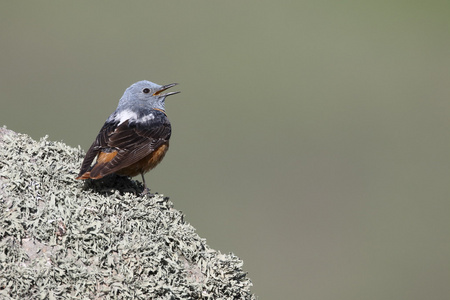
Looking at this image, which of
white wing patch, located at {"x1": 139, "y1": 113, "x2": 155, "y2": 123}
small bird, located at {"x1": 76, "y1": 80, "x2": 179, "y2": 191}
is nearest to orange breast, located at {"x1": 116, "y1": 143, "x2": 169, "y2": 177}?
small bird, located at {"x1": 76, "y1": 80, "x2": 179, "y2": 191}

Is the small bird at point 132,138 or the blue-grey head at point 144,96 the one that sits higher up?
the blue-grey head at point 144,96

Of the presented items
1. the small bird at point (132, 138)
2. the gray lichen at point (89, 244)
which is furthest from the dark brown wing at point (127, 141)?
the gray lichen at point (89, 244)

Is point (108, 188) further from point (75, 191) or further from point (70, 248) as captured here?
point (70, 248)

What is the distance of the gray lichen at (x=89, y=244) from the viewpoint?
3.15 metres

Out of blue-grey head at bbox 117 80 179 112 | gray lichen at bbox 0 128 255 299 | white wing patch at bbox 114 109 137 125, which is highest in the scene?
blue-grey head at bbox 117 80 179 112

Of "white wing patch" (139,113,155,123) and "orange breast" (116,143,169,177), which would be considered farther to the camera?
"white wing patch" (139,113,155,123)

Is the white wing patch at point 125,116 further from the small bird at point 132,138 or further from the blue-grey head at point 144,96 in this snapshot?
the blue-grey head at point 144,96

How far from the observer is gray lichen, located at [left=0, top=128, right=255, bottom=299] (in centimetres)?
315

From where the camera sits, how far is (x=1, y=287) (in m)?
3.04

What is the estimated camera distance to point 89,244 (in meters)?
3.34

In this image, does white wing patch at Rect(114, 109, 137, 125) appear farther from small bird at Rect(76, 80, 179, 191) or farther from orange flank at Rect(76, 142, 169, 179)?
orange flank at Rect(76, 142, 169, 179)

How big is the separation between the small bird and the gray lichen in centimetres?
26

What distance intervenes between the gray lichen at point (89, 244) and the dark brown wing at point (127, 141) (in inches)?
11.3

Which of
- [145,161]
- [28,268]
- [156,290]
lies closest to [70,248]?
[28,268]
